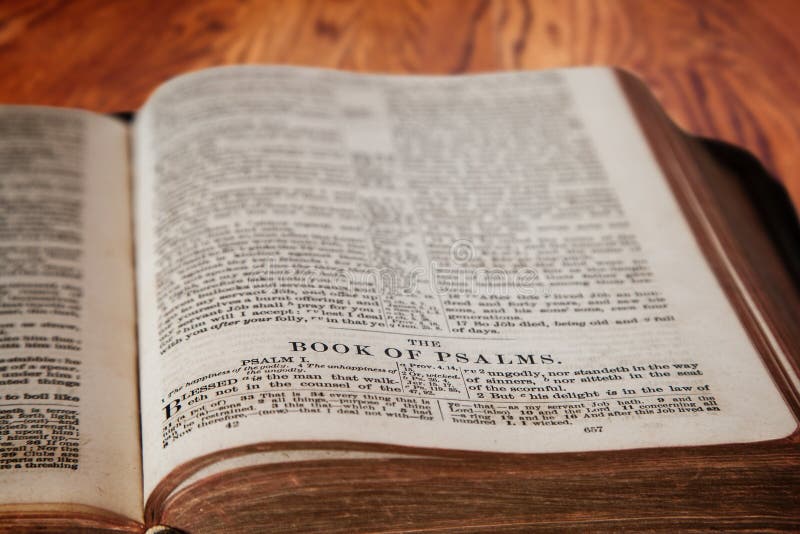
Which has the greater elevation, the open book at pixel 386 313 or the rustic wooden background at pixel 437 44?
the rustic wooden background at pixel 437 44

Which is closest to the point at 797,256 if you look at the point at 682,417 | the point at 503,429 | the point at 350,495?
the point at 682,417

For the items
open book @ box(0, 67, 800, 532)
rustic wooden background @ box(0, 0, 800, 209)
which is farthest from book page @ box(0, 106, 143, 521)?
rustic wooden background @ box(0, 0, 800, 209)

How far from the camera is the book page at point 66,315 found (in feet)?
1.91

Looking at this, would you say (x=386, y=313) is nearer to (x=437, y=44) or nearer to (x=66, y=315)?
(x=66, y=315)

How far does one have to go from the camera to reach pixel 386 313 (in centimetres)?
65

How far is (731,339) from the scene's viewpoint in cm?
65

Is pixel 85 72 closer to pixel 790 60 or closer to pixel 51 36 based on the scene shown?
pixel 51 36

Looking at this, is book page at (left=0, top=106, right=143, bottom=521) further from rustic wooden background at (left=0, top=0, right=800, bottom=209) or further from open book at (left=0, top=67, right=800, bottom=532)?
rustic wooden background at (left=0, top=0, right=800, bottom=209)

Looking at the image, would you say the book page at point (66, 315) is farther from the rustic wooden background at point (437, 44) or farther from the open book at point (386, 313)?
the rustic wooden background at point (437, 44)

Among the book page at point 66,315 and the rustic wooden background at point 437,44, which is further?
the rustic wooden background at point 437,44

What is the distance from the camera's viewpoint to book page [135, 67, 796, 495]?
0.58 metres

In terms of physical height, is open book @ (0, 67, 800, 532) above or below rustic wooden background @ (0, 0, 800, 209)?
below

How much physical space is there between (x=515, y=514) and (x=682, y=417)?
0.14 meters

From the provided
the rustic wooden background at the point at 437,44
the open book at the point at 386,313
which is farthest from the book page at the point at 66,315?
the rustic wooden background at the point at 437,44
